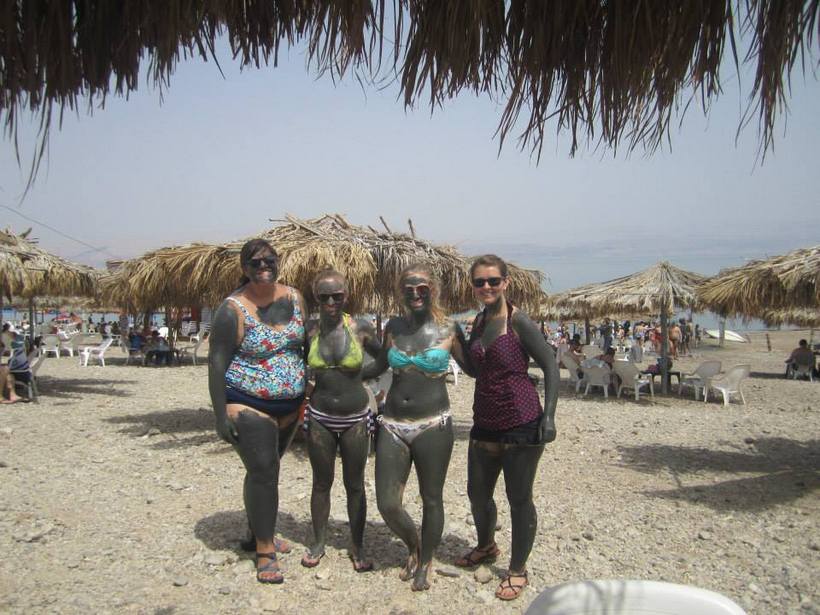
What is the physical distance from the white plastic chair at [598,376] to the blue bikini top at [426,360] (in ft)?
29.8

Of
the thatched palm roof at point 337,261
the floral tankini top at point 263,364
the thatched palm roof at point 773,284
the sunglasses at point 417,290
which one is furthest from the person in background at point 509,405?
the thatched palm roof at point 773,284

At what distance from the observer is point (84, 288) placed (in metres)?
12.1

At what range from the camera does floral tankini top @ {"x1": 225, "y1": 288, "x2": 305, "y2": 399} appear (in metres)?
3.29

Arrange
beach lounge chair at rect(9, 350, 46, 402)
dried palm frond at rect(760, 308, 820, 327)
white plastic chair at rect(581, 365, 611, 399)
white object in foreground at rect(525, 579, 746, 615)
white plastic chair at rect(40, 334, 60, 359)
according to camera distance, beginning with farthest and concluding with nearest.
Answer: dried palm frond at rect(760, 308, 820, 327)
white plastic chair at rect(40, 334, 60, 359)
white plastic chair at rect(581, 365, 611, 399)
beach lounge chair at rect(9, 350, 46, 402)
white object in foreground at rect(525, 579, 746, 615)

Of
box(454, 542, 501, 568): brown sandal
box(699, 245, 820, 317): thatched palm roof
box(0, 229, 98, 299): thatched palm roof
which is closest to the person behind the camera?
box(454, 542, 501, 568): brown sandal

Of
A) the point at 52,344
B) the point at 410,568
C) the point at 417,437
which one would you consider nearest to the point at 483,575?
the point at 410,568

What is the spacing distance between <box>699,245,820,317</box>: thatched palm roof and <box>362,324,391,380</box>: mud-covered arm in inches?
290

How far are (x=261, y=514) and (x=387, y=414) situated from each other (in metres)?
0.89

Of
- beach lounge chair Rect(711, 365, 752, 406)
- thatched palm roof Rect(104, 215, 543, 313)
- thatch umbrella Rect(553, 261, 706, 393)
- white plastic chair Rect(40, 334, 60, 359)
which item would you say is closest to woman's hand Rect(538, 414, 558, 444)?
thatched palm roof Rect(104, 215, 543, 313)

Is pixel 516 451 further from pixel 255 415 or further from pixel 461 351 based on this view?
pixel 255 415

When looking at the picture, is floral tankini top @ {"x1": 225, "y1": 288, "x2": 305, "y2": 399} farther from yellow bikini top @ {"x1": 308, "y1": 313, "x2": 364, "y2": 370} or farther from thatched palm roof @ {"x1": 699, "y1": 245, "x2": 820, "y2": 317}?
thatched palm roof @ {"x1": 699, "y1": 245, "x2": 820, "y2": 317}

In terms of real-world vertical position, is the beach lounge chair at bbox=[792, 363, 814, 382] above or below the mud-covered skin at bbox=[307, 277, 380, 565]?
below

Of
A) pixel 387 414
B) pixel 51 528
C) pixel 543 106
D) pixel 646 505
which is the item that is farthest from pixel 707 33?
pixel 51 528

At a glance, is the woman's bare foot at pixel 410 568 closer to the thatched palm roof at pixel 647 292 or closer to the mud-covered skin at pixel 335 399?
the mud-covered skin at pixel 335 399
